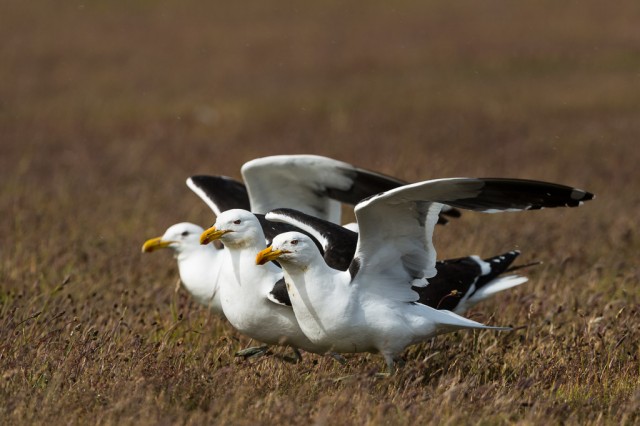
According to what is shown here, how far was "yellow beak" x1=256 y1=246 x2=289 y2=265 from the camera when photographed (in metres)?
6.11

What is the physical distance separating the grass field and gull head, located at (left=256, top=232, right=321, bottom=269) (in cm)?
61

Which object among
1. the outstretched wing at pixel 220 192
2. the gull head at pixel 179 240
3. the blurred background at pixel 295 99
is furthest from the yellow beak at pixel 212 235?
the blurred background at pixel 295 99

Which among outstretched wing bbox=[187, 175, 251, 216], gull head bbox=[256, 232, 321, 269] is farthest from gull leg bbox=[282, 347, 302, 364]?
outstretched wing bbox=[187, 175, 251, 216]

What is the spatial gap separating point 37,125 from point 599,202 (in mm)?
9334

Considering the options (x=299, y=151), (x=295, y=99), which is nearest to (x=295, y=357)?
(x=299, y=151)

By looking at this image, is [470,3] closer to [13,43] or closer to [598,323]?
[13,43]

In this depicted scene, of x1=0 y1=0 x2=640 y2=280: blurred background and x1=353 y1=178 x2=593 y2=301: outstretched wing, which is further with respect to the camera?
x1=0 y1=0 x2=640 y2=280: blurred background

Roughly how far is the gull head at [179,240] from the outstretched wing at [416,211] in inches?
80.9

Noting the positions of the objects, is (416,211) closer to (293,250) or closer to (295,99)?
(293,250)

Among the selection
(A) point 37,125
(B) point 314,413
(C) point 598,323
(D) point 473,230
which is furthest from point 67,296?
(A) point 37,125

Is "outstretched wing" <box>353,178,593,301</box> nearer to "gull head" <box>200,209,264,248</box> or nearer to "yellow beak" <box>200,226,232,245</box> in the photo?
"gull head" <box>200,209,264,248</box>

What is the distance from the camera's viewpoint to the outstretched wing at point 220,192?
859cm

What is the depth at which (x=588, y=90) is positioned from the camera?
19.1m

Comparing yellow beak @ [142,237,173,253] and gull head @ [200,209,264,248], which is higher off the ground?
gull head @ [200,209,264,248]
